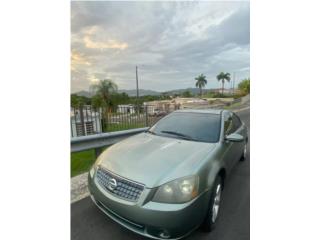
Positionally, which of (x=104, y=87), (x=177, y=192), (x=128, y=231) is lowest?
(x=128, y=231)

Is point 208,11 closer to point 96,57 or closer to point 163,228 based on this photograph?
point 96,57

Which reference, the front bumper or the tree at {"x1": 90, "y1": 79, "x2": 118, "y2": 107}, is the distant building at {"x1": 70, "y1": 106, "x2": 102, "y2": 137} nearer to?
the tree at {"x1": 90, "y1": 79, "x2": 118, "y2": 107}

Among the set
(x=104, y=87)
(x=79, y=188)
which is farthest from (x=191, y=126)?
(x=104, y=87)

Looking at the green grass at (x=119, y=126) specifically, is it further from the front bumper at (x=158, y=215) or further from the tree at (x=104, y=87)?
the front bumper at (x=158, y=215)

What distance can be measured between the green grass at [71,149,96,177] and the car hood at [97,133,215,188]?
143 centimetres

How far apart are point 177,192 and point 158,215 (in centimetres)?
25

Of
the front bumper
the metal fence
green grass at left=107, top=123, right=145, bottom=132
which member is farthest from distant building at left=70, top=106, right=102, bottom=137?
the front bumper

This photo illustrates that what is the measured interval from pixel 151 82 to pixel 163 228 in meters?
4.55

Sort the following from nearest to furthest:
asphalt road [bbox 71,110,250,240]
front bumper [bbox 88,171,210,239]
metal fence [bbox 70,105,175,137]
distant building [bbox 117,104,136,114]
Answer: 1. front bumper [bbox 88,171,210,239]
2. asphalt road [bbox 71,110,250,240]
3. metal fence [bbox 70,105,175,137]
4. distant building [bbox 117,104,136,114]

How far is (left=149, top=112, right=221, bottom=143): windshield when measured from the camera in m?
2.43

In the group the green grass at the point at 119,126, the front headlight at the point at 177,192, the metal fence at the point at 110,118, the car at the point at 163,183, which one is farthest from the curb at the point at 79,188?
the green grass at the point at 119,126

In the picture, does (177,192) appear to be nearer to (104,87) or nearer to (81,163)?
(81,163)

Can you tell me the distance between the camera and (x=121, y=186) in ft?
5.57

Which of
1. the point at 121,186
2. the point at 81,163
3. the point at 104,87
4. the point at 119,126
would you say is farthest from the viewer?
the point at 104,87
